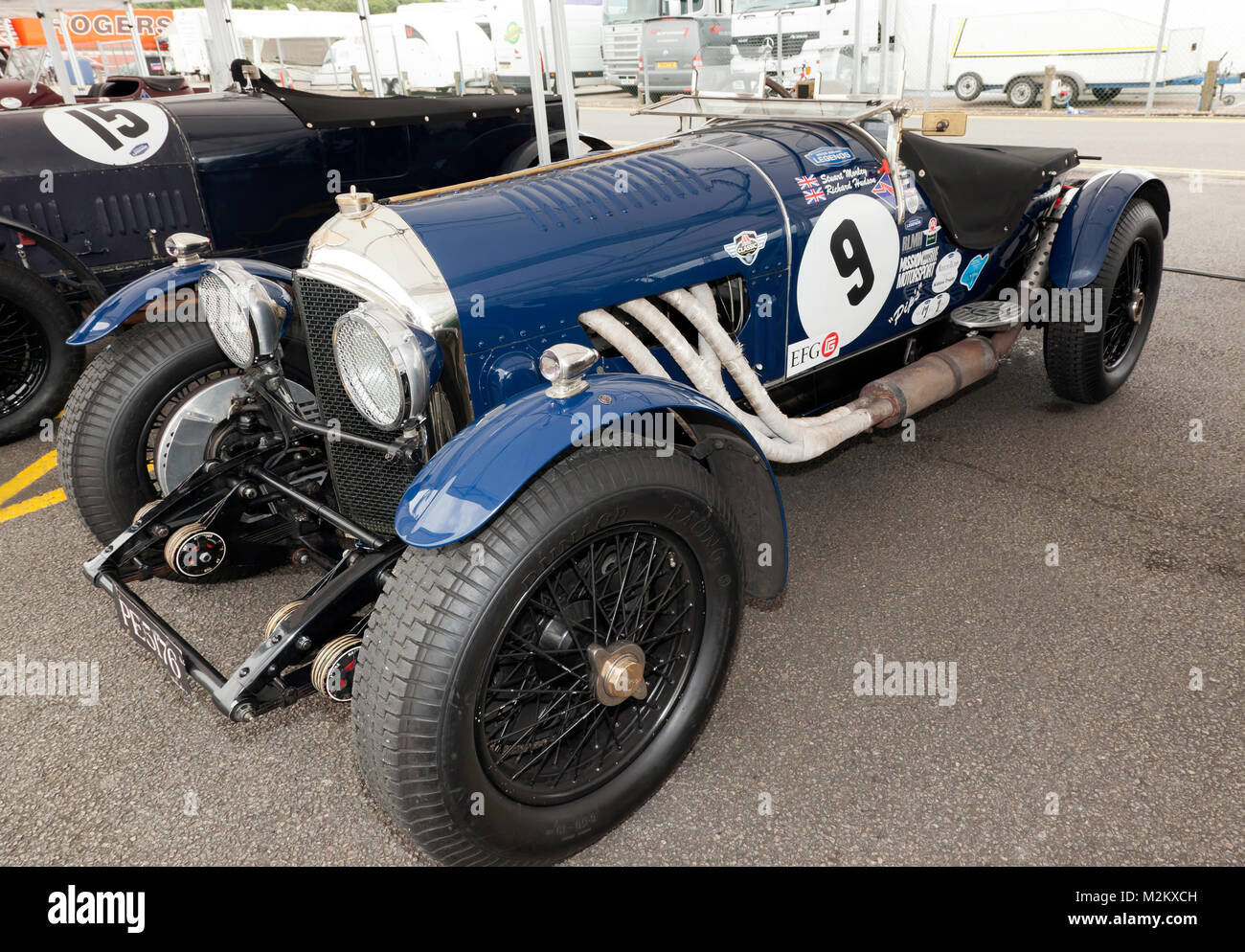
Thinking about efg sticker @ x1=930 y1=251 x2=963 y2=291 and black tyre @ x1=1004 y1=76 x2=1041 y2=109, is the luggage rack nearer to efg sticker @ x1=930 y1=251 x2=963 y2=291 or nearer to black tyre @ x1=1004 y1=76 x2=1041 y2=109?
efg sticker @ x1=930 y1=251 x2=963 y2=291

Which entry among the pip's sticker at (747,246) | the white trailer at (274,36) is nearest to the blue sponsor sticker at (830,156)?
the pip's sticker at (747,246)

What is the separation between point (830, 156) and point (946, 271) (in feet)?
2.63

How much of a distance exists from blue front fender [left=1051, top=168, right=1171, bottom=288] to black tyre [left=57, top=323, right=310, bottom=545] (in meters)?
3.22

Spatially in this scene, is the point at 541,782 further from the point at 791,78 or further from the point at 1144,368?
the point at 791,78

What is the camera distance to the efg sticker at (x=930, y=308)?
3.44m

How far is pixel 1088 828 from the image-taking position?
2.05m

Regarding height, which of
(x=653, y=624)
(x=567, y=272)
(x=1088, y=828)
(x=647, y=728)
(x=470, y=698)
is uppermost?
(x=567, y=272)

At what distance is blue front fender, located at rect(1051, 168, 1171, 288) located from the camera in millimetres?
3707

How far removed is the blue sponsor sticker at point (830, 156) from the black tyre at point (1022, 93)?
15.0 metres

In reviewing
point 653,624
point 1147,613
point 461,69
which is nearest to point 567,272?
→ point 653,624

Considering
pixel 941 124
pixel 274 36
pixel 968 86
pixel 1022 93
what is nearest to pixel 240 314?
pixel 941 124

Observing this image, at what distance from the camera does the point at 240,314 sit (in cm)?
244

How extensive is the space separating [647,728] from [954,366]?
2116 mm

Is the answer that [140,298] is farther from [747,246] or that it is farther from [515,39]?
[515,39]
